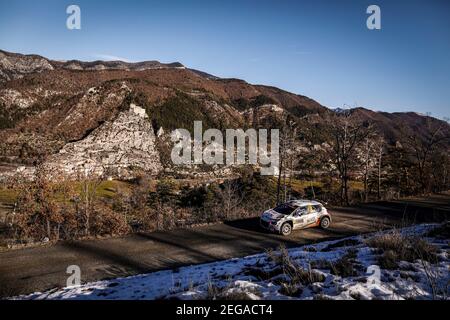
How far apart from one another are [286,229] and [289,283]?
7811 mm

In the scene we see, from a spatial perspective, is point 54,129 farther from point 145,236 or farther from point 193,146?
point 145,236

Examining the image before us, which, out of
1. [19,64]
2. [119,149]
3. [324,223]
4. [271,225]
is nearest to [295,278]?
[271,225]

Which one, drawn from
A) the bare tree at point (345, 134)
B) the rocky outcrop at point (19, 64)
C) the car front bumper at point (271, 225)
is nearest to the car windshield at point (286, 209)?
the car front bumper at point (271, 225)

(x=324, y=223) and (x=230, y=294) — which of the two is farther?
(x=324, y=223)

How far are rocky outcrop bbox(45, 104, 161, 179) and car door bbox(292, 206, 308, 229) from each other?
5428 centimetres

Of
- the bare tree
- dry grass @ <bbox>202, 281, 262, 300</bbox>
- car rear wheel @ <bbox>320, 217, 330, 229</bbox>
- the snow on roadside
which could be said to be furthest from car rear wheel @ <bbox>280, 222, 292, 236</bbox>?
the bare tree

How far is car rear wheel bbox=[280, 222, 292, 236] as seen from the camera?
1405cm

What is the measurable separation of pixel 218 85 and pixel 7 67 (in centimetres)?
8358

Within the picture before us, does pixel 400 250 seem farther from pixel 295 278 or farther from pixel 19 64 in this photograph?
pixel 19 64

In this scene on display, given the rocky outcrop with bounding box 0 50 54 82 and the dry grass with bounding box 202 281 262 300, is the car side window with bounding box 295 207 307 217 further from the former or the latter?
the rocky outcrop with bounding box 0 50 54 82

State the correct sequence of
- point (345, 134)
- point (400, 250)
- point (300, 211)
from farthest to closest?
point (345, 134) → point (300, 211) → point (400, 250)

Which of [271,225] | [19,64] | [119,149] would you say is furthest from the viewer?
[19,64]

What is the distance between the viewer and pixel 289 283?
6.50 meters

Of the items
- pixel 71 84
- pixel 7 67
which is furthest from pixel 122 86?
pixel 7 67
